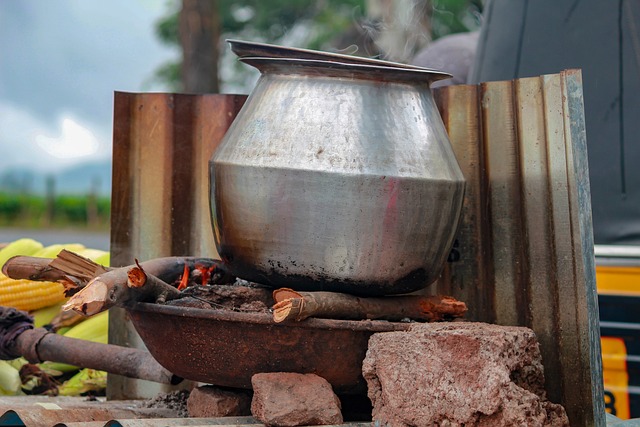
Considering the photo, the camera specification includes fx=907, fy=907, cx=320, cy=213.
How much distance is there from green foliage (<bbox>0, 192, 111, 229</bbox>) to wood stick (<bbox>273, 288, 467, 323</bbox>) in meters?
27.3

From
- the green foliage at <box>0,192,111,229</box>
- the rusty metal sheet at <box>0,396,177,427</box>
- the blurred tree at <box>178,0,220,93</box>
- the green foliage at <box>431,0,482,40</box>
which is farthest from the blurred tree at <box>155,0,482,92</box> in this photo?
the rusty metal sheet at <box>0,396,177,427</box>

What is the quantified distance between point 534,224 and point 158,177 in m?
1.58

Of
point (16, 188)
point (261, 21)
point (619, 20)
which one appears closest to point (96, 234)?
point (16, 188)

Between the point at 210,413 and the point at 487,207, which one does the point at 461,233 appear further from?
the point at 210,413

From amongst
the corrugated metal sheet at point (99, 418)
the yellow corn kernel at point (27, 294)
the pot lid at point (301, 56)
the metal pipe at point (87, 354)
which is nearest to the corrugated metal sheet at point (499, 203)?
the metal pipe at point (87, 354)

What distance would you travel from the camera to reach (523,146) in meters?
3.30

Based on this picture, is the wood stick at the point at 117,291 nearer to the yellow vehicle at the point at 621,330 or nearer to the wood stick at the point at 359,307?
the wood stick at the point at 359,307

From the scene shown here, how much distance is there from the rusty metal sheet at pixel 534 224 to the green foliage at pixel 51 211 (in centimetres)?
2688

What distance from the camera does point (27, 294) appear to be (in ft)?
13.8

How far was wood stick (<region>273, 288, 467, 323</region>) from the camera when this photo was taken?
2.52 m

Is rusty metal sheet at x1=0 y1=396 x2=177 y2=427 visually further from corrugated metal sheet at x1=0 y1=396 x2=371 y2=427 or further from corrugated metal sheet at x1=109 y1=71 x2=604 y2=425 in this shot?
corrugated metal sheet at x1=109 y1=71 x2=604 y2=425

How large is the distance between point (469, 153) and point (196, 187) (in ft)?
3.78

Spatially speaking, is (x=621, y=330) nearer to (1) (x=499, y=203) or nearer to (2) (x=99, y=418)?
(1) (x=499, y=203)

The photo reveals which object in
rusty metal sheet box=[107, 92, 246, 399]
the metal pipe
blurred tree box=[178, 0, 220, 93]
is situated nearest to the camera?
the metal pipe
